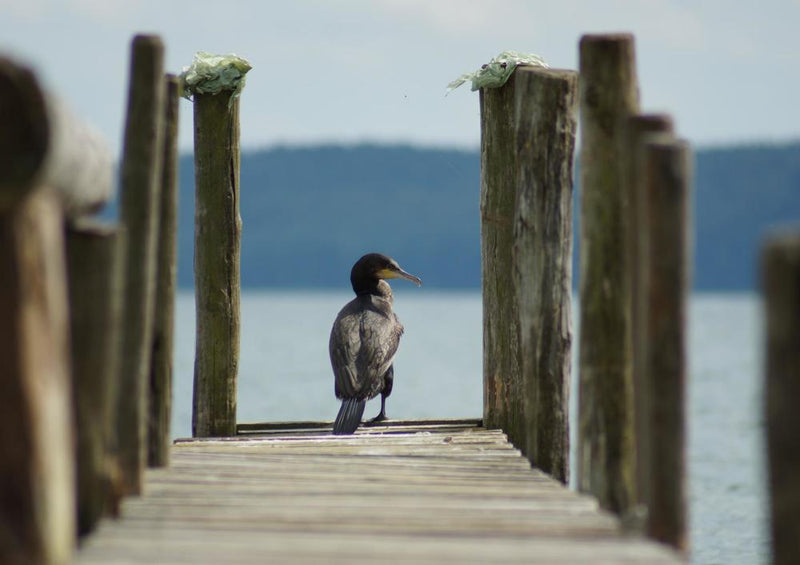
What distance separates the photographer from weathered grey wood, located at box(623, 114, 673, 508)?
13.7 ft

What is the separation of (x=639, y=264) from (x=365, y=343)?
5.13 m

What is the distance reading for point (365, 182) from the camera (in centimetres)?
12575

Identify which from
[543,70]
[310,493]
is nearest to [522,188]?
[543,70]

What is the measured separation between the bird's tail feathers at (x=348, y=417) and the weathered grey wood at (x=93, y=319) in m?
4.13

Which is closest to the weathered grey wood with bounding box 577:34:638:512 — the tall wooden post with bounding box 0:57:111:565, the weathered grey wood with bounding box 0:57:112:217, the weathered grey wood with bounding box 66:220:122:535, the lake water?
the lake water

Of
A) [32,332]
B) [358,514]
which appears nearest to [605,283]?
[358,514]

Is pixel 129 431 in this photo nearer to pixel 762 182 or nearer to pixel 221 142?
pixel 221 142

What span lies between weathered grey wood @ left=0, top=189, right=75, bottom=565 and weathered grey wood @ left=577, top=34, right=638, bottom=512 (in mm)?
2412

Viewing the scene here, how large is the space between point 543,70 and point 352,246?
115 metres

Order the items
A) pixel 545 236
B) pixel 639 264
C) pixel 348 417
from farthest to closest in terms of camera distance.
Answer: pixel 348 417
pixel 545 236
pixel 639 264

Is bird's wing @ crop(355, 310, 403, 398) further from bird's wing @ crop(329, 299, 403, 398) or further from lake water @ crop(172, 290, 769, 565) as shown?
lake water @ crop(172, 290, 769, 565)

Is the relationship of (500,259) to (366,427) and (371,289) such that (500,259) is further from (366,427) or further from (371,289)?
(371,289)

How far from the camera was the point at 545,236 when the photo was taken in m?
6.18

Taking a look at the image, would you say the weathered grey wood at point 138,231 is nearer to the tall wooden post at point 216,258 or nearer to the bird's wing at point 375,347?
the tall wooden post at point 216,258
